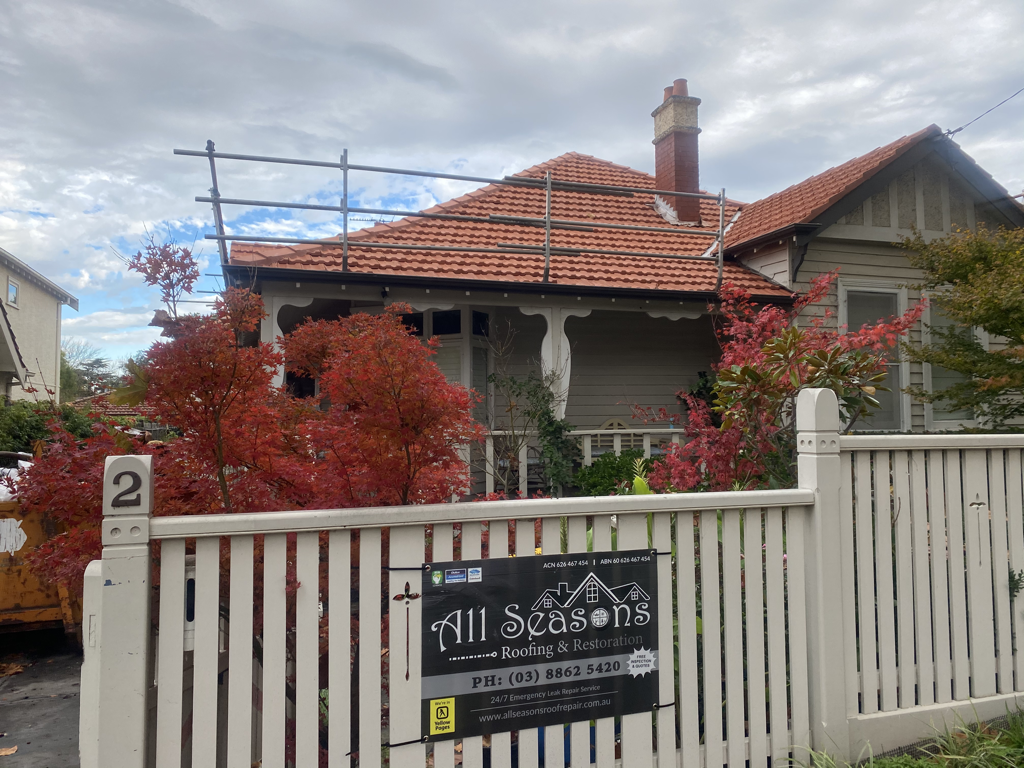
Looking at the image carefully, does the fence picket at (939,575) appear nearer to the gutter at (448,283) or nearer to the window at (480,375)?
the gutter at (448,283)

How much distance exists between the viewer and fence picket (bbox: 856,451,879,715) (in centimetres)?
282

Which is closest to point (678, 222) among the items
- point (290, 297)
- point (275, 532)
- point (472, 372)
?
point (472, 372)

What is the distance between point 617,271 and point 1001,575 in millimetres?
6401

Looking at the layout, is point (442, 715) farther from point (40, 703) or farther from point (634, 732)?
point (40, 703)

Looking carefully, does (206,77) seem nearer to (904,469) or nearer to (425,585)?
(425,585)

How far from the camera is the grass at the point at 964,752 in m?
2.69

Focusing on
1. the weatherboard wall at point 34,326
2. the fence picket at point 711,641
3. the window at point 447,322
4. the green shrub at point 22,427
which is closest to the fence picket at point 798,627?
the fence picket at point 711,641

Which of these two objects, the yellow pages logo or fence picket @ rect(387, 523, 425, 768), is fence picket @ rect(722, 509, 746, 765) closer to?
the yellow pages logo

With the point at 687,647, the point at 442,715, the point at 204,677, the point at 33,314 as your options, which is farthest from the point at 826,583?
the point at 33,314

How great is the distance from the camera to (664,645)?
2.53m

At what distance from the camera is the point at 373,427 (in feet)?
7.80

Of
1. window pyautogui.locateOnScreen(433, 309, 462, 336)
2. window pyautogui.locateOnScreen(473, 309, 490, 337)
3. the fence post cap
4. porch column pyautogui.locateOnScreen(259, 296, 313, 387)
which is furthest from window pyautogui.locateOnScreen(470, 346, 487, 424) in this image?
the fence post cap

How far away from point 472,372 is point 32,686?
232 inches

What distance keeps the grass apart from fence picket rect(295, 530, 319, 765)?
202 cm
